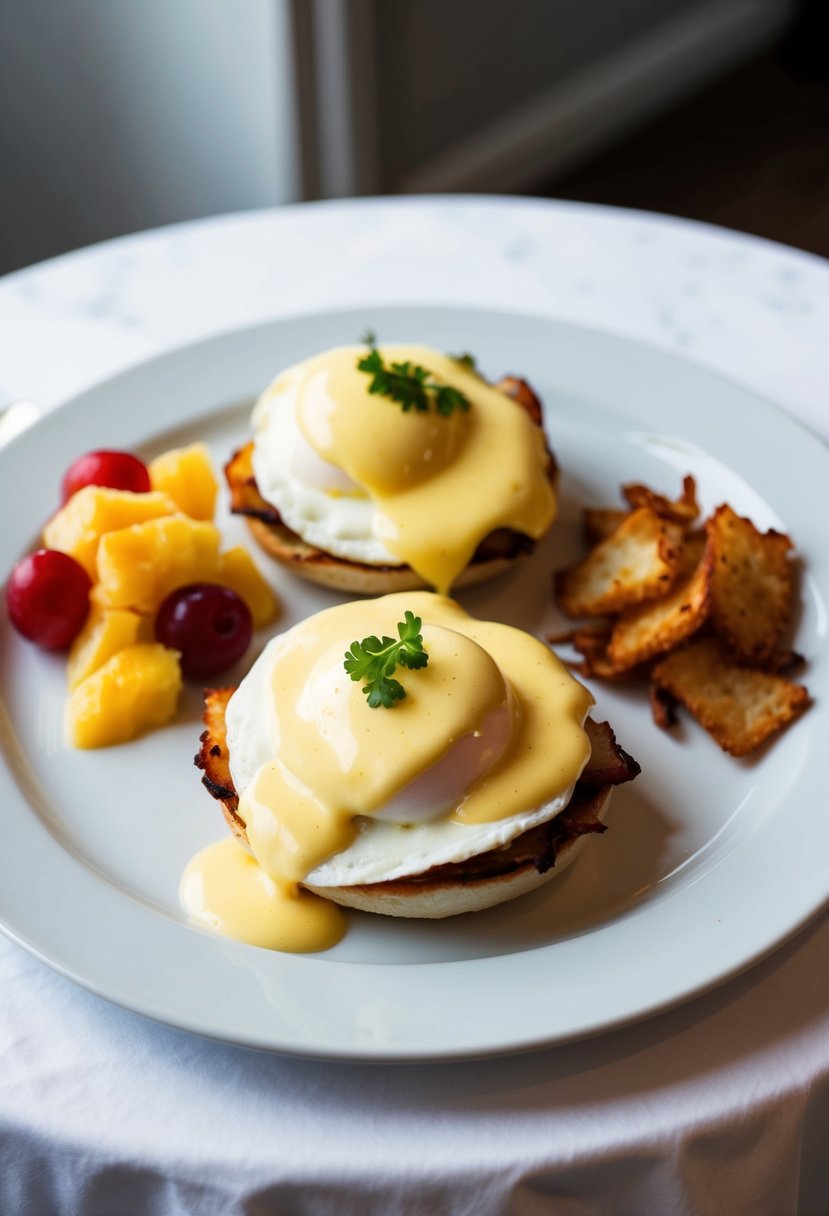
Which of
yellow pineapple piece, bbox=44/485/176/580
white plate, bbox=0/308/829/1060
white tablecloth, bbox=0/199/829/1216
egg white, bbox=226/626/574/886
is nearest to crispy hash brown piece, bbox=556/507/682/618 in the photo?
white plate, bbox=0/308/829/1060

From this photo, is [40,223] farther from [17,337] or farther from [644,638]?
[644,638]

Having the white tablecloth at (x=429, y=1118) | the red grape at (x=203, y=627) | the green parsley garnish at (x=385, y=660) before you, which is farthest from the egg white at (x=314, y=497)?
the white tablecloth at (x=429, y=1118)

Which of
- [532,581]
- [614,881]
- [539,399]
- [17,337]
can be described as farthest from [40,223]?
[614,881]

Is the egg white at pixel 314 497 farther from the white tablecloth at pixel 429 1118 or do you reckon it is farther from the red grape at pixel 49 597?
the white tablecloth at pixel 429 1118

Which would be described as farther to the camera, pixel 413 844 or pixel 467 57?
pixel 467 57

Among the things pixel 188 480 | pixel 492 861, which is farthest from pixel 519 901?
pixel 188 480

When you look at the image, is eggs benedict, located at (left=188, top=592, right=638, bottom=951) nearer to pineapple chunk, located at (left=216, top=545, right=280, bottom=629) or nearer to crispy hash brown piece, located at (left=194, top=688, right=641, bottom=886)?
crispy hash brown piece, located at (left=194, top=688, right=641, bottom=886)

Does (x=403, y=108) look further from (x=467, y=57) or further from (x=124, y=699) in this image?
(x=124, y=699)
